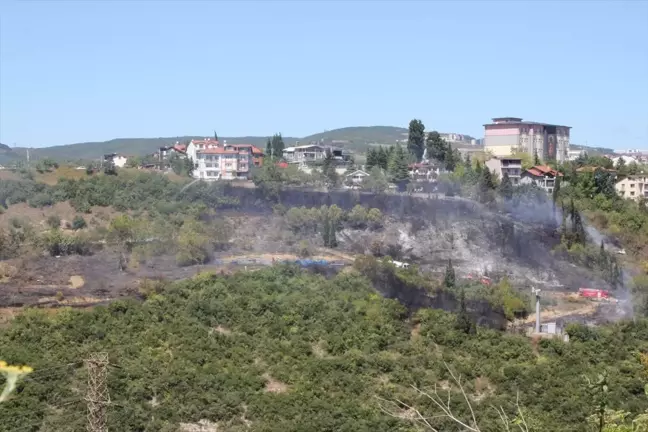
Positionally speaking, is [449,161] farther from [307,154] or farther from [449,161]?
[307,154]

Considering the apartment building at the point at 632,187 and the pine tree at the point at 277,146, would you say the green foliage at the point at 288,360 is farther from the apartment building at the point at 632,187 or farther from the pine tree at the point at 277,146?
the pine tree at the point at 277,146

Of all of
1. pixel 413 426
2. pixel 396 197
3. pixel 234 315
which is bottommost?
pixel 413 426

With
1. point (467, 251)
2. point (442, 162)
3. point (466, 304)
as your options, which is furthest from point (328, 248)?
point (442, 162)

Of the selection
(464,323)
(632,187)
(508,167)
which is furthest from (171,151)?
(464,323)

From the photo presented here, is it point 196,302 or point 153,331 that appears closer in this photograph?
point 153,331

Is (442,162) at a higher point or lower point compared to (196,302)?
higher

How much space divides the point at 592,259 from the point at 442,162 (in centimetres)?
1656

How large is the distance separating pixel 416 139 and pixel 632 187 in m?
11.9

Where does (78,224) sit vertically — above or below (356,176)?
below

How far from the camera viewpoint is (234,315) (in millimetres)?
23250

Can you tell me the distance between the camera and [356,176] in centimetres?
4253

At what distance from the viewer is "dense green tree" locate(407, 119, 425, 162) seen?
47312 mm

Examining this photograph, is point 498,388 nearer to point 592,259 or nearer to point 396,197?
point 592,259

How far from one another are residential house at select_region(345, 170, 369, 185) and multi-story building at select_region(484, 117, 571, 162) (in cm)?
1020
